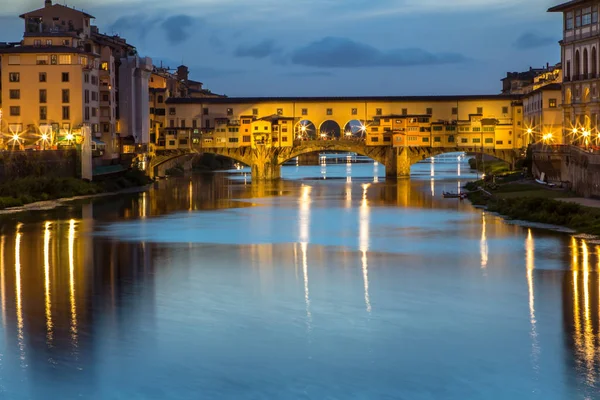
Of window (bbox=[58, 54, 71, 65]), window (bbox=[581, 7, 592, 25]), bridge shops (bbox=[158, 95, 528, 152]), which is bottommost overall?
bridge shops (bbox=[158, 95, 528, 152])

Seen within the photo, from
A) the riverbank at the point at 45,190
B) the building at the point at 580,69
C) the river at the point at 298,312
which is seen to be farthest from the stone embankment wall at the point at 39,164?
the building at the point at 580,69

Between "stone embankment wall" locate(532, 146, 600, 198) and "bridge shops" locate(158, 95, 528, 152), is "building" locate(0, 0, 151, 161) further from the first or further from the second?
"stone embankment wall" locate(532, 146, 600, 198)

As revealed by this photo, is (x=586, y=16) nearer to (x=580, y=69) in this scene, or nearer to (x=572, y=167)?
(x=580, y=69)

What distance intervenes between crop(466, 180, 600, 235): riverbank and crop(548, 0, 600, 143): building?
4.99 meters

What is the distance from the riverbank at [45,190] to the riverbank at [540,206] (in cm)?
2379

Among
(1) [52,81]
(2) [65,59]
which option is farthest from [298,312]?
(1) [52,81]

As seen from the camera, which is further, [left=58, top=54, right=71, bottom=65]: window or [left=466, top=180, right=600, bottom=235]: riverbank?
[left=58, top=54, right=71, bottom=65]: window

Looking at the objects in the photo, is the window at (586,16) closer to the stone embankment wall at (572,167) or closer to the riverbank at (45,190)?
the stone embankment wall at (572,167)

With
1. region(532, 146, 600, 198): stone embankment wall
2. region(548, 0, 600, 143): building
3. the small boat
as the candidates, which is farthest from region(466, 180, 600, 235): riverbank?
region(548, 0, 600, 143): building

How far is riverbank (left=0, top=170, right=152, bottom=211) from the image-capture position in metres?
51.7

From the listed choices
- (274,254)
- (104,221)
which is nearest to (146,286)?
(274,254)

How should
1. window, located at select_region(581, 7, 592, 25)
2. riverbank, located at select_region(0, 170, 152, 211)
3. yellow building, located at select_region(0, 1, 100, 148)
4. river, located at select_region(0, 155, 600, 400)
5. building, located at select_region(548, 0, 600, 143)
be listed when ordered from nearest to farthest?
river, located at select_region(0, 155, 600, 400)
riverbank, located at select_region(0, 170, 152, 211)
building, located at select_region(548, 0, 600, 143)
window, located at select_region(581, 7, 592, 25)
yellow building, located at select_region(0, 1, 100, 148)

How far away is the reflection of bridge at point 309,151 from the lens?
89000 mm

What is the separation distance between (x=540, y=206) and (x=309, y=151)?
160ft
